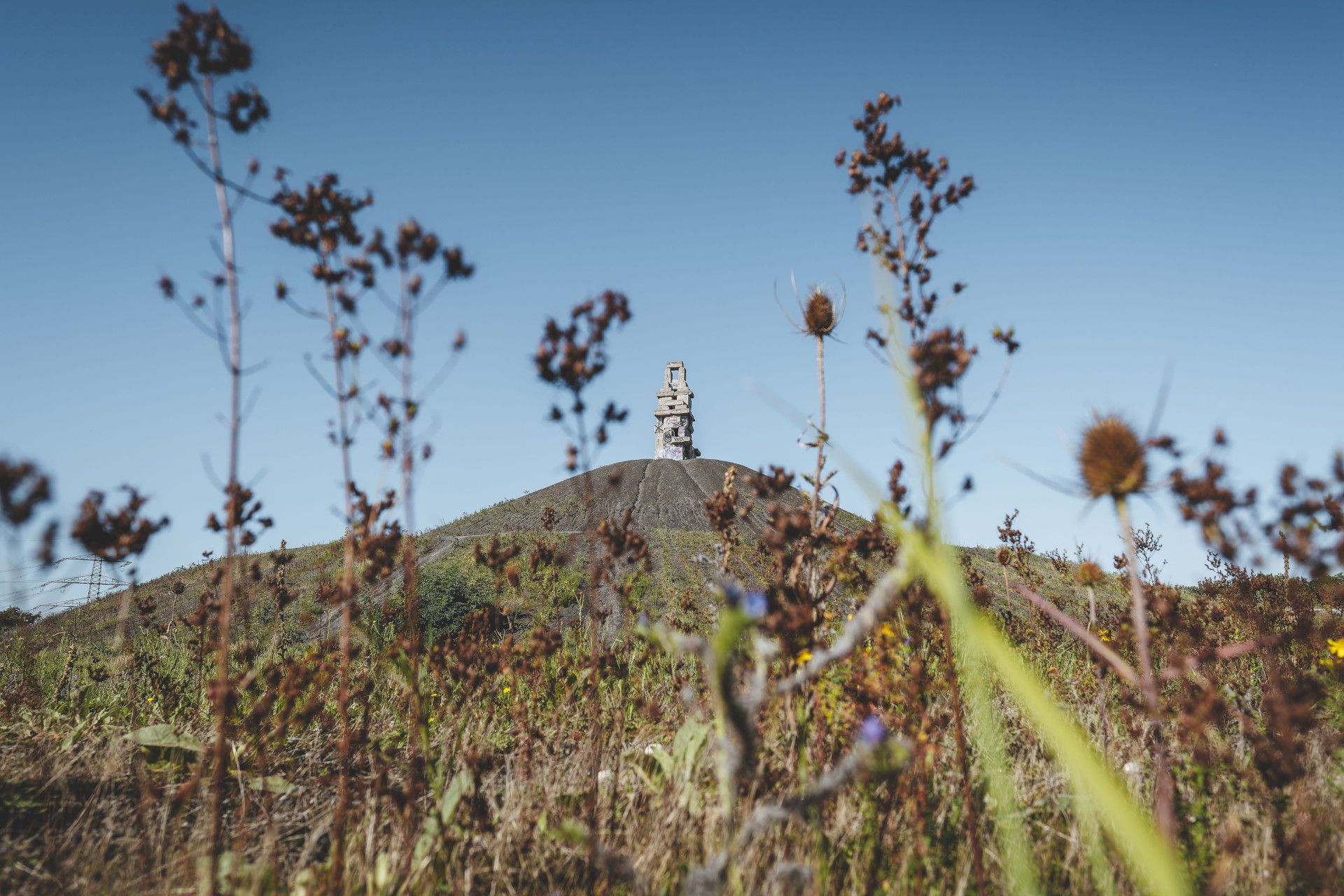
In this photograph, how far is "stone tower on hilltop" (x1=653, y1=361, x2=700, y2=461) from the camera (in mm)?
48500

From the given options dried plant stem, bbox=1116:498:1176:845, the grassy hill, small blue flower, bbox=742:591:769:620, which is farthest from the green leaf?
dried plant stem, bbox=1116:498:1176:845

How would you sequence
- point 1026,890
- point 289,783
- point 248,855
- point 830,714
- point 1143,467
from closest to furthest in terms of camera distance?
point 1026,890, point 1143,467, point 248,855, point 830,714, point 289,783

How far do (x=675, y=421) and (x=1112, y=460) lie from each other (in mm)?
48180

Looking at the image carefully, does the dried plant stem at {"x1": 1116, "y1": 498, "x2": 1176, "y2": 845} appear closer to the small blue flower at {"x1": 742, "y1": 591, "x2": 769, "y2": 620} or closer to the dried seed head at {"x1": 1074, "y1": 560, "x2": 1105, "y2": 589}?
the small blue flower at {"x1": 742, "y1": 591, "x2": 769, "y2": 620}

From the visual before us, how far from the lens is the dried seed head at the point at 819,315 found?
3648mm

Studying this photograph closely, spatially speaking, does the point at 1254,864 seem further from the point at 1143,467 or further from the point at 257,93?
the point at 257,93

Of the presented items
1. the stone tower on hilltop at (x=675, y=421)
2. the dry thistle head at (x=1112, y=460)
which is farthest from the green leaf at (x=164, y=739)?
the stone tower on hilltop at (x=675, y=421)

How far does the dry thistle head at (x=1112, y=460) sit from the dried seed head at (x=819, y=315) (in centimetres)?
172

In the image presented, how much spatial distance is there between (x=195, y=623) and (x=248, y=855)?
7.71ft

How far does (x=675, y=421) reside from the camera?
5000 cm

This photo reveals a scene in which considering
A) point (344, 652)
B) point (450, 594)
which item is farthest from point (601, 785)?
point (450, 594)

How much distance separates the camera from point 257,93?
2479 mm

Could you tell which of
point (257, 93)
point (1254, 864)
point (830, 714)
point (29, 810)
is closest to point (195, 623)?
point (29, 810)

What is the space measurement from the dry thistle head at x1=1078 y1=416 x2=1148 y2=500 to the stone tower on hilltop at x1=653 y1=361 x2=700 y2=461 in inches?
1785
